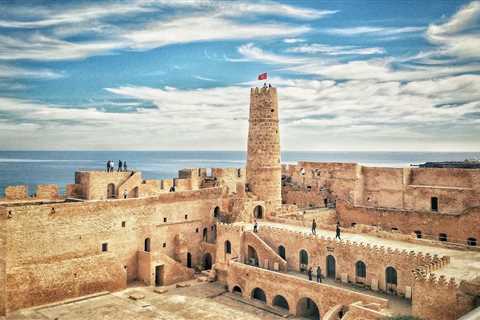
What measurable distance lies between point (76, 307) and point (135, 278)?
6133 mm

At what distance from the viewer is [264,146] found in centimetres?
3659

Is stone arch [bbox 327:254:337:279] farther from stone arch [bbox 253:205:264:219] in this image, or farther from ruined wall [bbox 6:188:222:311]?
ruined wall [bbox 6:188:222:311]

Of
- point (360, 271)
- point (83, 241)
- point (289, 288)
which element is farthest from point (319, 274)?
point (83, 241)

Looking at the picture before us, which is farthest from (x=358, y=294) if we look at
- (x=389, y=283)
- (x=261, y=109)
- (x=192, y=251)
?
(x=261, y=109)

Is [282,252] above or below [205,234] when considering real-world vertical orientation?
below

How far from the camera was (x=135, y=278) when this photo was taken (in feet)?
104

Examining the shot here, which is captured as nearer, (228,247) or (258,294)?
(258,294)

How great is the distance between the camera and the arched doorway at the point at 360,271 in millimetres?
25938

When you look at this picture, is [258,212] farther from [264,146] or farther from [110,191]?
[110,191]

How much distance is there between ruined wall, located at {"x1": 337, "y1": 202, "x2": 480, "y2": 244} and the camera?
1137 inches

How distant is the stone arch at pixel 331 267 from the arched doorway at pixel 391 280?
340 cm

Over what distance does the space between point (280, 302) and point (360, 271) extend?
538 centimetres

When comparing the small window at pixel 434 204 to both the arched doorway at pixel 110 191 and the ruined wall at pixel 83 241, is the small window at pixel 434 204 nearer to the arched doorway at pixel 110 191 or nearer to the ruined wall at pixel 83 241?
the ruined wall at pixel 83 241

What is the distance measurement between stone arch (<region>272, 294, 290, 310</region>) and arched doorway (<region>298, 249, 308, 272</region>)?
90.5 inches
